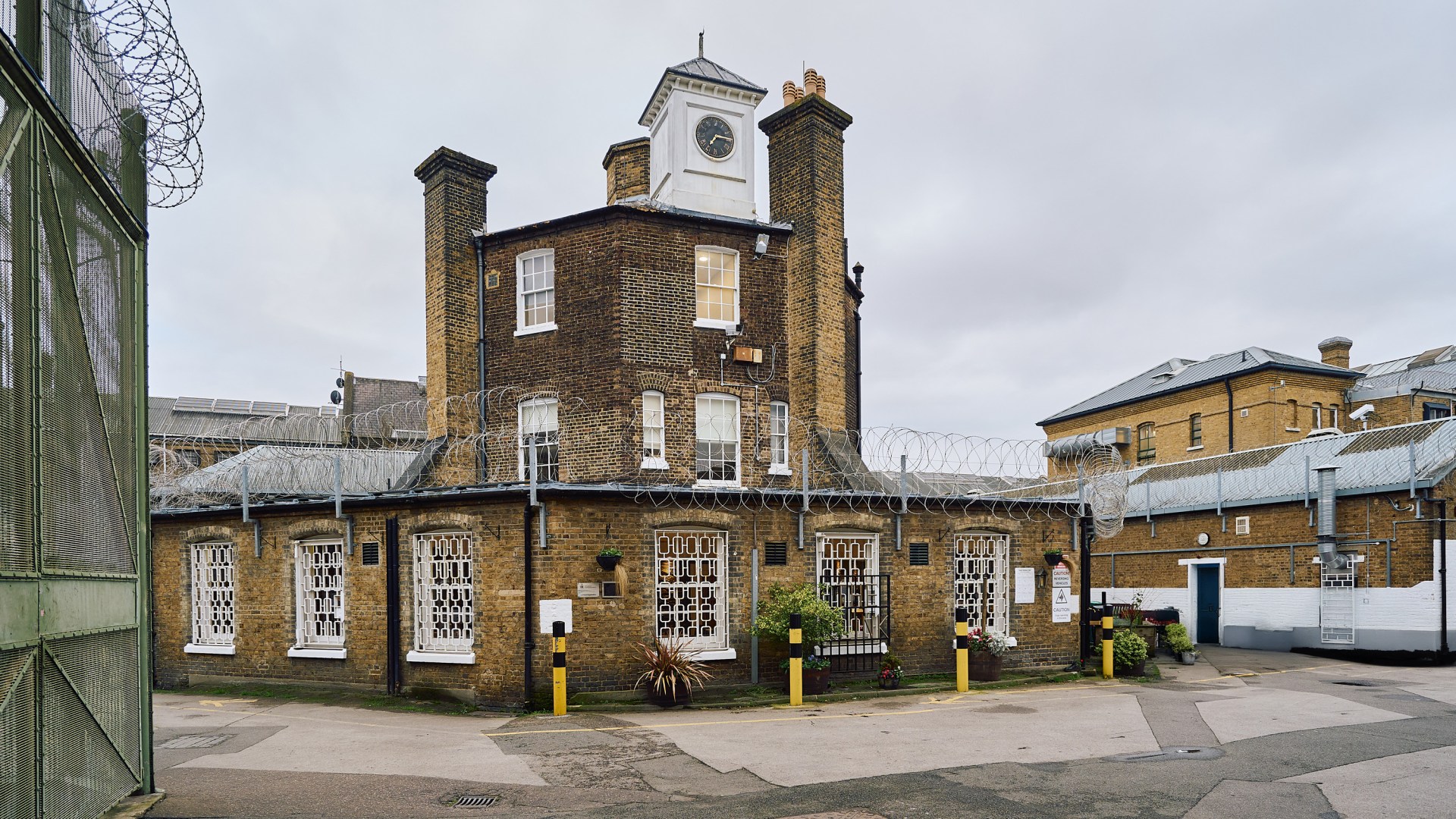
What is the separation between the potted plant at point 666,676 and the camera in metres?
13.1

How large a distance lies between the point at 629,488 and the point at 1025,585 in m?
8.20

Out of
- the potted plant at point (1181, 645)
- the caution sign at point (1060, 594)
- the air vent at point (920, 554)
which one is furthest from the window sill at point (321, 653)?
the potted plant at point (1181, 645)

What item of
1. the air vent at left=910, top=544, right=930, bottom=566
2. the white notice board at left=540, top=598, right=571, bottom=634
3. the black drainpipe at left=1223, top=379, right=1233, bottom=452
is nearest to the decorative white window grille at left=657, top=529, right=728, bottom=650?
the white notice board at left=540, top=598, right=571, bottom=634

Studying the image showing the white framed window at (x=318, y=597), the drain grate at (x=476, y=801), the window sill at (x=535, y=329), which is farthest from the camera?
the window sill at (x=535, y=329)

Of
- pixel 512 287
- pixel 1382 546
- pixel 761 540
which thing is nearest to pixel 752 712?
pixel 761 540

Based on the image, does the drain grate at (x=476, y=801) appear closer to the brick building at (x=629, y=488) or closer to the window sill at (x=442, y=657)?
the brick building at (x=629, y=488)

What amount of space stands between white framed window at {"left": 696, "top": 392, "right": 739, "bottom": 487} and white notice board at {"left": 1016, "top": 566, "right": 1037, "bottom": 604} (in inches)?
232

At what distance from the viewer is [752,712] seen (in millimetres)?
12852

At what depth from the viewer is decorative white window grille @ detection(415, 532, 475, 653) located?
1397cm

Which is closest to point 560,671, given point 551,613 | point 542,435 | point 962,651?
point 551,613

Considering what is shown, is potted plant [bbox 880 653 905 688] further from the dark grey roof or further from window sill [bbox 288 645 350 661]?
the dark grey roof

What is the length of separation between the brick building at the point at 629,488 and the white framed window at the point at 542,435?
54 mm

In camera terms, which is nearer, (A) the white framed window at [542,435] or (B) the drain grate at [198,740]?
(B) the drain grate at [198,740]

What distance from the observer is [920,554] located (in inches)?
632
